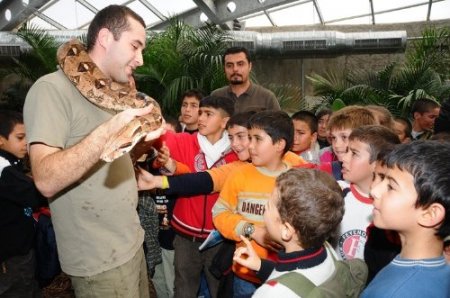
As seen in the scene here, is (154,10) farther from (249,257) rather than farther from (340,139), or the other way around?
(249,257)

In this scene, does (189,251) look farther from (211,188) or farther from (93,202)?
(93,202)

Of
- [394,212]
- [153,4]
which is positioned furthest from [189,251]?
[153,4]

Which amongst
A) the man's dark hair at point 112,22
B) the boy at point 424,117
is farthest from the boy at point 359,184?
the boy at point 424,117

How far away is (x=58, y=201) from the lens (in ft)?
7.15

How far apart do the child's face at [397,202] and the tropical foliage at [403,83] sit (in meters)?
6.64

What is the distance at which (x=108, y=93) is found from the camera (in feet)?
8.14

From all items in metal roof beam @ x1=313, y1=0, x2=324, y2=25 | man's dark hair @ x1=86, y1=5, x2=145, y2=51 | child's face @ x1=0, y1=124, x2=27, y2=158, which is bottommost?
child's face @ x1=0, y1=124, x2=27, y2=158

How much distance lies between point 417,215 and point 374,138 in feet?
3.80

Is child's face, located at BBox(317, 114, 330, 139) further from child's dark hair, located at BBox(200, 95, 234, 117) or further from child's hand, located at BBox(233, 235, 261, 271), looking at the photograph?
child's hand, located at BBox(233, 235, 261, 271)

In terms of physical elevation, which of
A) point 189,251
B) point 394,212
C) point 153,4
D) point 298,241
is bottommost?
point 189,251

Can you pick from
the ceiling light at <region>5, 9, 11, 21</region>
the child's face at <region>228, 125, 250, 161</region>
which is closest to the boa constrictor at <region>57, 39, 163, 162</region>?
the child's face at <region>228, 125, 250, 161</region>

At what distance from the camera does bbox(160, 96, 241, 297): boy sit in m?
3.60

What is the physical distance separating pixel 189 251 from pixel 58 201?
5.61ft

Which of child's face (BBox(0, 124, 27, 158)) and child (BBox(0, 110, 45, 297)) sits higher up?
child's face (BBox(0, 124, 27, 158))
